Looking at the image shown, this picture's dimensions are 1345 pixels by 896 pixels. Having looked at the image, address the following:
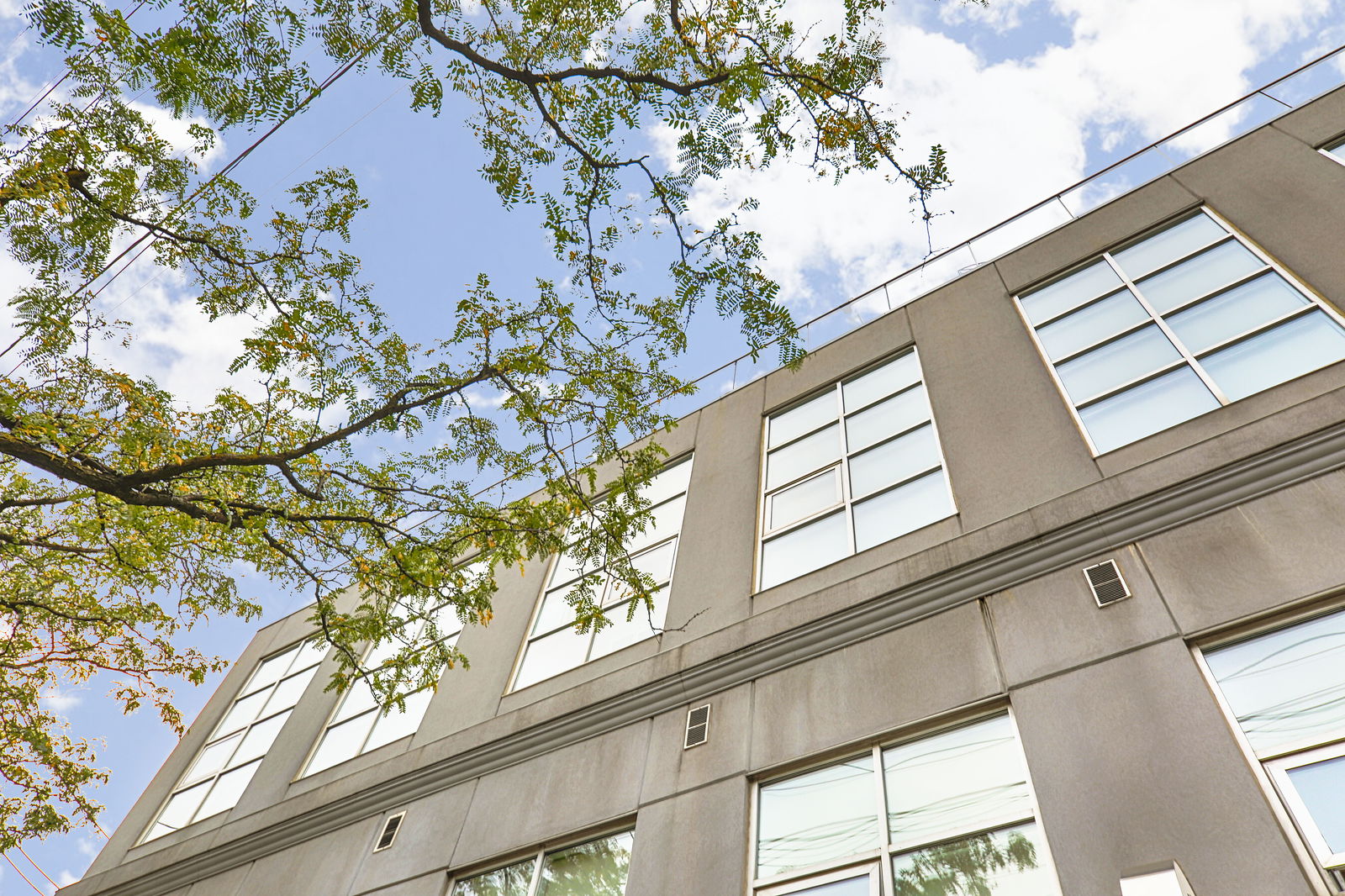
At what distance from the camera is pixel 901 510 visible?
8.63 metres

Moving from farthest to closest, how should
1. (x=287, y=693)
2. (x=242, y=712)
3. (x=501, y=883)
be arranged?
(x=242, y=712), (x=287, y=693), (x=501, y=883)

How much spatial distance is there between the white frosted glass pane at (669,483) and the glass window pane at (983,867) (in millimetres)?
6824

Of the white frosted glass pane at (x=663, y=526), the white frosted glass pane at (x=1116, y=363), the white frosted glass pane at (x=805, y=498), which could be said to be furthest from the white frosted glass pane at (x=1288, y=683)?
the white frosted glass pane at (x=663, y=526)

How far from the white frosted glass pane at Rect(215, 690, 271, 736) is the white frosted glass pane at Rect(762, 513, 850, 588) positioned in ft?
33.4

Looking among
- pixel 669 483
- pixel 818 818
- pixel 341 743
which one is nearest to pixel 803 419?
pixel 669 483

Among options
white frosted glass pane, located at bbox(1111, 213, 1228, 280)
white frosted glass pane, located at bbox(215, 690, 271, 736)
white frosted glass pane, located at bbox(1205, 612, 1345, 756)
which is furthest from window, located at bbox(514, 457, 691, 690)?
white frosted glass pane, located at bbox(215, 690, 271, 736)

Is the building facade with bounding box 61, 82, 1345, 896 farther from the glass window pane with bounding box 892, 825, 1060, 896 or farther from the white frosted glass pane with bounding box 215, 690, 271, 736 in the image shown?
the white frosted glass pane with bounding box 215, 690, 271, 736

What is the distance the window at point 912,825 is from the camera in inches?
207

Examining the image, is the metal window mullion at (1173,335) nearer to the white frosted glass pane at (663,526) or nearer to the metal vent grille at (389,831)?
the white frosted glass pane at (663,526)

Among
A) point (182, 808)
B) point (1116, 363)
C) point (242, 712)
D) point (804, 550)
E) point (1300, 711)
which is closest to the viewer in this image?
point (1300, 711)

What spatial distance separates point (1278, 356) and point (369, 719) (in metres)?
11.9

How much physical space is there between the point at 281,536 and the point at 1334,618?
10.0 meters

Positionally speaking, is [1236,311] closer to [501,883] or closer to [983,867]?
[983,867]

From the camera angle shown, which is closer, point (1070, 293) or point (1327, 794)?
point (1327, 794)
